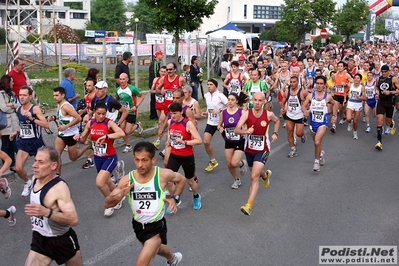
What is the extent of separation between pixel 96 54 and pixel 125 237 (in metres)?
25.6

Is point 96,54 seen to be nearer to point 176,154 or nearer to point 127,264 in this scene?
point 176,154

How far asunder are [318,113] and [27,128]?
545cm

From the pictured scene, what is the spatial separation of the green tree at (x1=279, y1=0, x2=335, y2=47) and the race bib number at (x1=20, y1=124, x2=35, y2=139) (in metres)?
30.6

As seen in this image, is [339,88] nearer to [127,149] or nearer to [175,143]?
[127,149]

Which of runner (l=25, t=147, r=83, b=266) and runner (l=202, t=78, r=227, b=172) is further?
runner (l=202, t=78, r=227, b=172)

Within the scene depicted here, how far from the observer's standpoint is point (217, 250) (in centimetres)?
602

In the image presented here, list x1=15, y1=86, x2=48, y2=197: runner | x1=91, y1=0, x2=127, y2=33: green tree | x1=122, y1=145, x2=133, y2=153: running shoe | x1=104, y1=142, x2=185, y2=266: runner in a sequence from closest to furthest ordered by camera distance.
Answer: x1=104, y1=142, x2=185, y2=266: runner, x1=15, y1=86, x2=48, y2=197: runner, x1=122, y1=145, x2=133, y2=153: running shoe, x1=91, y1=0, x2=127, y2=33: green tree

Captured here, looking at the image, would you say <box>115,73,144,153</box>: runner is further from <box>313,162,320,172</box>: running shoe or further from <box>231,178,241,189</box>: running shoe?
<box>313,162,320,172</box>: running shoe

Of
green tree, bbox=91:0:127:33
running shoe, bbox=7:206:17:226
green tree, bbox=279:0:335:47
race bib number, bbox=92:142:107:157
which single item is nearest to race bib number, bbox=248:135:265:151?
race bib number, bbox=92:142:107:157

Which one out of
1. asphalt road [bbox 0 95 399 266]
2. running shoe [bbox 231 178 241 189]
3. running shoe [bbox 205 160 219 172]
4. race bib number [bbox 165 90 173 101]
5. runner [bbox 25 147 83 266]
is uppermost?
race bib number [bbox 165 90 173 101]

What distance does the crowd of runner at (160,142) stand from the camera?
446 cm

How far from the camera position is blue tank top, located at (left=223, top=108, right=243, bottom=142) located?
852 cm

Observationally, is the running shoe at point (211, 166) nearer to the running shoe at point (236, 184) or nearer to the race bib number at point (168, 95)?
the running shoe at point (236, 184)

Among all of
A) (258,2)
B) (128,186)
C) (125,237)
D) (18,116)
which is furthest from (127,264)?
(258,2)
